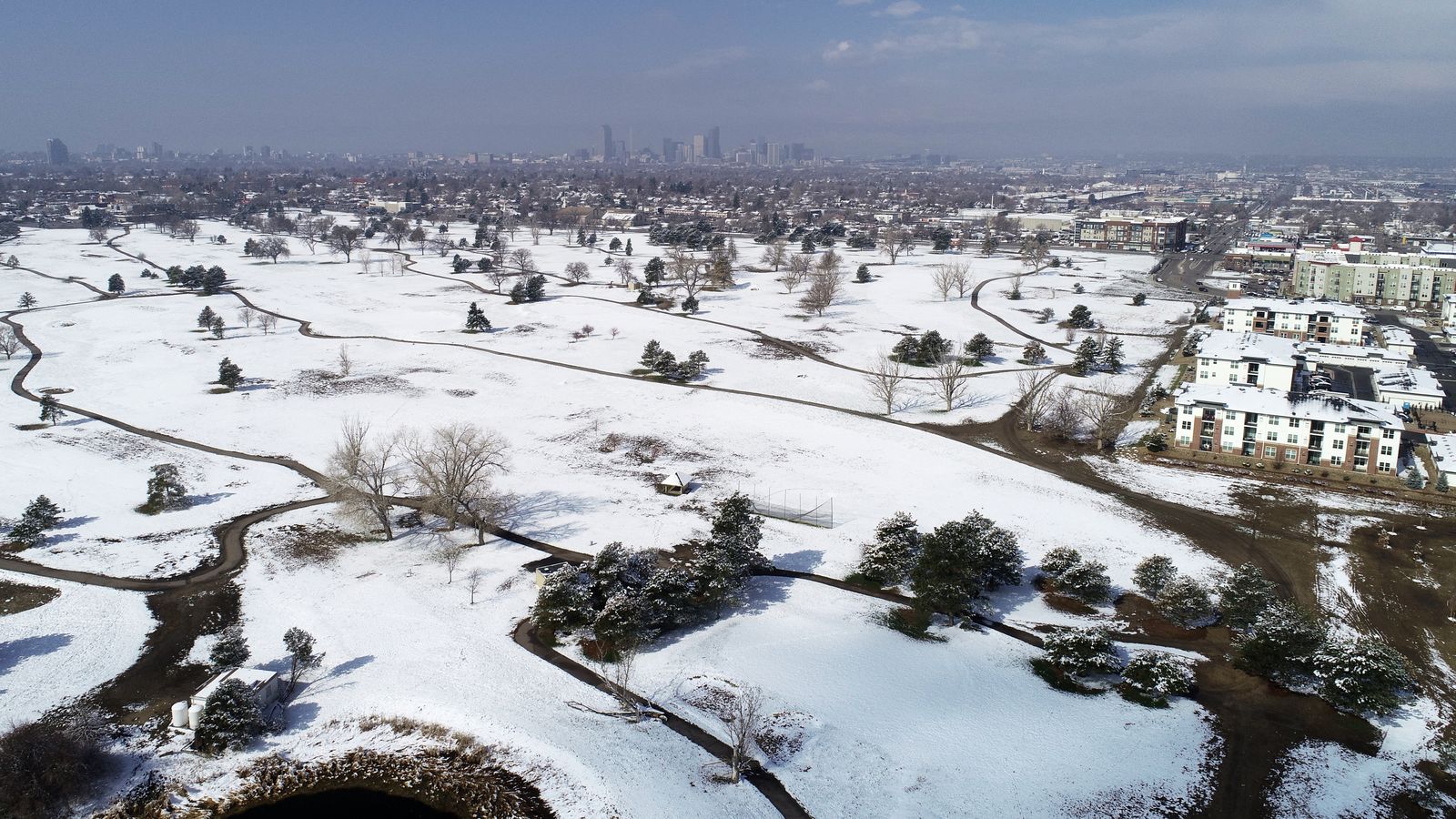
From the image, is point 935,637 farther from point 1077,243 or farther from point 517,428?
point 1077,243

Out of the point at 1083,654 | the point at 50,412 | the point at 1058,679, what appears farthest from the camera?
the point at 50,412

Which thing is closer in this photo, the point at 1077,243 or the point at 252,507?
the point at 252,507

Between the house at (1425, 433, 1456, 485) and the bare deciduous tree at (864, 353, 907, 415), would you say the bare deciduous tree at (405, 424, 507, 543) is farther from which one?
the house at (1425, 433, 1456, 485)

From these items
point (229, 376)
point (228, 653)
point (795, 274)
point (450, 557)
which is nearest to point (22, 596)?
point (228, 653)

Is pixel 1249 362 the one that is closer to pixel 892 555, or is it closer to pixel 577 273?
pixel 892 555

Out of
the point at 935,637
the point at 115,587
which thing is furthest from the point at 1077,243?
the point at 115,587
